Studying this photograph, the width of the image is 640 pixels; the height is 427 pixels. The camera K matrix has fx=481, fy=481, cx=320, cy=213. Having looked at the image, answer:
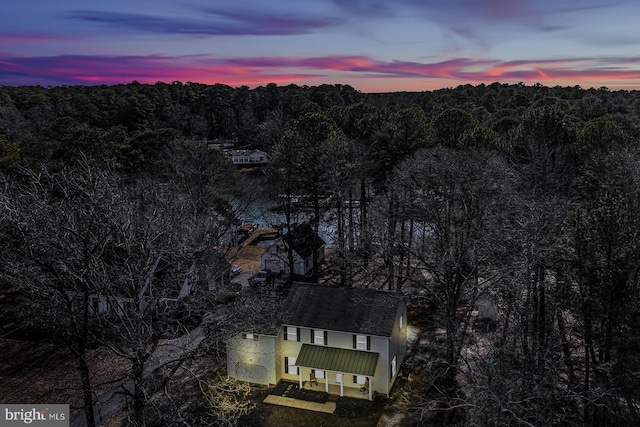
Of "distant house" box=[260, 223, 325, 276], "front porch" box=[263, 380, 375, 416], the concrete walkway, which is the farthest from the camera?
"distant house" box=[260, 223, 325, 276]

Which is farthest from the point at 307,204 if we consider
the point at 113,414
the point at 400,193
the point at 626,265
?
the point at 626,265

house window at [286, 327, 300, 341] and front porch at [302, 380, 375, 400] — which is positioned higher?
house window at [286, 327, 300, 341]

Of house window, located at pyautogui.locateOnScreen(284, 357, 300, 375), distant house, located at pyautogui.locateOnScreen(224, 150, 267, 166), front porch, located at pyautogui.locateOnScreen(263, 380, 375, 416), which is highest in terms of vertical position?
distant house, located at pyautogui.locateOnScreen(224, 150, 267, 166)

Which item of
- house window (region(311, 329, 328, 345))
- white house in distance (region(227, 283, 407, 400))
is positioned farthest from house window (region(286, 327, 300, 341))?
house window (region(311, 329, 328, 345))

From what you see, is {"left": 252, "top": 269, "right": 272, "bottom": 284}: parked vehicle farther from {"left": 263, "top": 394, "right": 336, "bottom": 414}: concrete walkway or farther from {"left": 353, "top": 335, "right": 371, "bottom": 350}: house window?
{"left": 353, "top": 335, "right": 371, "bottom": 350}: house window

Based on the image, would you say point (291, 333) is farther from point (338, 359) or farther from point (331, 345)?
point (338, 359)
